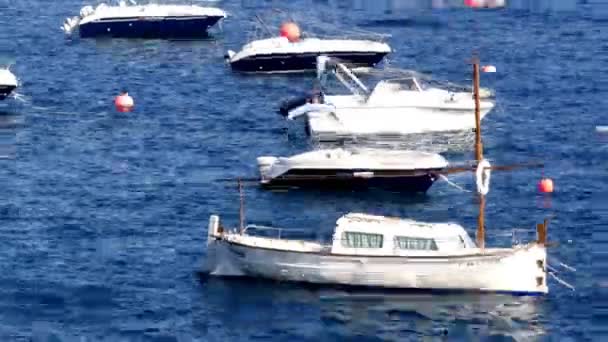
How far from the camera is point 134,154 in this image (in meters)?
123

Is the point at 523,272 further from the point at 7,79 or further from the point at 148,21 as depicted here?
the point at 148,21

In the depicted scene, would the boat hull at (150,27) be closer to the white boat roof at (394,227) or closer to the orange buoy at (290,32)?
the orange buoy at (290,32)

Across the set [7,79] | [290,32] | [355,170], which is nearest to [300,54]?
[290,32]

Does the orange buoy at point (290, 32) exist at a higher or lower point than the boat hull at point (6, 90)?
higher

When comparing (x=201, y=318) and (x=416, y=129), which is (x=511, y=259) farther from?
(x=416, y=129)

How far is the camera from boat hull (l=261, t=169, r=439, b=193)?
111 metres

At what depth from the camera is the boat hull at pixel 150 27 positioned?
527ft

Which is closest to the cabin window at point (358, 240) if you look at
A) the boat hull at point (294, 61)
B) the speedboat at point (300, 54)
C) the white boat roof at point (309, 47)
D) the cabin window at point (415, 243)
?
the cabin window at point (415, 243)

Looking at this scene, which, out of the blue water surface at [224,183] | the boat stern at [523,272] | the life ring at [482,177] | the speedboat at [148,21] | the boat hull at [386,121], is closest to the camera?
the blue water surface at [224,183]

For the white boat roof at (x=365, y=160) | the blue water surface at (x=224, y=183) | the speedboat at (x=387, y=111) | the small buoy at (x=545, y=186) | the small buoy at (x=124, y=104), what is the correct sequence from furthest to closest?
the small buoy at (x=124, y=104) → the speedboat at (x=387, y=111) → the small buoy at (x=545, y=186) → the white boat roof at (x=365, y=160) → the blue water surface at (x=224, y=183)

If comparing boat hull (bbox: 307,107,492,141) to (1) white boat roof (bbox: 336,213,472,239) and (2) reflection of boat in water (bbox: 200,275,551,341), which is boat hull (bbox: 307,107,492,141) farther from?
(1) white boat roof (bbox: 336,213,472,239)

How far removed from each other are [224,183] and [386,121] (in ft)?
52.0

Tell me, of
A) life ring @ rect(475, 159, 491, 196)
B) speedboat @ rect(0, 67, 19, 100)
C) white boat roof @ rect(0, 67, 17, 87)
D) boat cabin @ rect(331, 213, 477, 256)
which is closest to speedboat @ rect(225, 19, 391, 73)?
white boat roof @ rect(0, 67, 17, 87)

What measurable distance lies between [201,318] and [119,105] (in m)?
46.5
